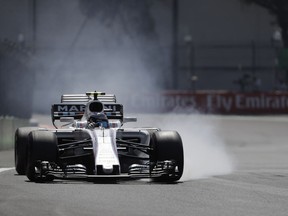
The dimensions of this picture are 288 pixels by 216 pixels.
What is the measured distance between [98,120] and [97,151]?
1.43 metres

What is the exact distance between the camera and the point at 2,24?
227 ft

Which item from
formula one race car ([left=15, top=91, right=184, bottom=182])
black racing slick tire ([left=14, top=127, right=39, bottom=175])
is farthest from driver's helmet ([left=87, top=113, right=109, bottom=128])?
black racing slick tire ([left=14, top=127, right=39, bottom=175])

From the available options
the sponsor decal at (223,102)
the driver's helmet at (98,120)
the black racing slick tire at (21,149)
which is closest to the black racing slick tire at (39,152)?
the black racing slick tire at (21,149)

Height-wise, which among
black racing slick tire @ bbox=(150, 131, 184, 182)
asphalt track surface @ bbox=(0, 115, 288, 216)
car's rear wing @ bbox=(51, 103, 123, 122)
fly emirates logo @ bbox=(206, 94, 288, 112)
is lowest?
asphalt track surface @ bbox=(0, 115, 288, 216)

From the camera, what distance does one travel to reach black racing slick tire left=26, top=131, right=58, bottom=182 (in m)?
15.0

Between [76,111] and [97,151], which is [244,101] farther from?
[97,151]

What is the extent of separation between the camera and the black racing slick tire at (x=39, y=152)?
15023 millimetres

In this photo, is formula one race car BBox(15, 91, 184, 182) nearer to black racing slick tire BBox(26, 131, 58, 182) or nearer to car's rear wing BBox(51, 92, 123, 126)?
black racing slick tire BBox(26, 131, 58, 182)

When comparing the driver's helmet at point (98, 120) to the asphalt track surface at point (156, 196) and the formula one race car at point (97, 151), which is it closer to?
the formula one race car at point (97, 151)

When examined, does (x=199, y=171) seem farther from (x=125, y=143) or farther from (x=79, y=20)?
(x=79, y=20)

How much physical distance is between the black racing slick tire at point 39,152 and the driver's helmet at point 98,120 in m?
1.29

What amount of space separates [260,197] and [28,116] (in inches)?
982

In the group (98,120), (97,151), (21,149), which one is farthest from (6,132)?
(97,151)

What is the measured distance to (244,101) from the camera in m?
55.8
